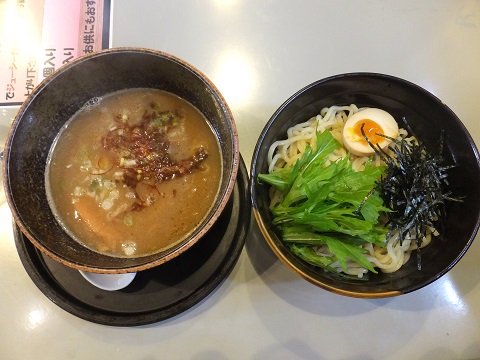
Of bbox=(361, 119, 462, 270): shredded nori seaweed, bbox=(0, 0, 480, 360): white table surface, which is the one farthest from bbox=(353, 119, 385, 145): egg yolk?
bbox=(0, 0, 480, 360): white table surface

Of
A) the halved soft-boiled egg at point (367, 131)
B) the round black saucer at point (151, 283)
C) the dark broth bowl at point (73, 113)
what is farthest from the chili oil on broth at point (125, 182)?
the halved soft-boiled egg at point (367, 131)

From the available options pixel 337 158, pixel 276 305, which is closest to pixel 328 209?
pixel 337 158

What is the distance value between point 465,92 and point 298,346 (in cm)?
139

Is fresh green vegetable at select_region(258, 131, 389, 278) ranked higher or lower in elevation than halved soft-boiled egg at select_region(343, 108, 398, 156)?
lower

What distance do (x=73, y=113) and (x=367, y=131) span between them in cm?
114

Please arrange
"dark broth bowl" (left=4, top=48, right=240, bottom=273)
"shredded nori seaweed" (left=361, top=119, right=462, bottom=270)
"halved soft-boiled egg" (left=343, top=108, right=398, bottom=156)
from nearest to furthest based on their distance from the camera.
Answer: "dark broth bowl" (left=4, top=48, right=240, bottom=273) < "shredded nori seaweed" (left=361, top=119, right=462, bottom=270) < "halved soft-boiled egg" (left=343, top=108, right=398, bottom=156)

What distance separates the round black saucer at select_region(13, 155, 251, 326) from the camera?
1492 millimetres

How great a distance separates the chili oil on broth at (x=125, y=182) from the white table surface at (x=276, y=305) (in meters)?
0.34

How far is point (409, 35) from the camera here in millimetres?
1953

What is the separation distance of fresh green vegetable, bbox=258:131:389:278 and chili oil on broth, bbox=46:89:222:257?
0.28 meters

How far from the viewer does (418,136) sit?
1.62 meters

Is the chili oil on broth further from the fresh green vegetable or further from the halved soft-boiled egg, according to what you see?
the halved soft-boiled egg

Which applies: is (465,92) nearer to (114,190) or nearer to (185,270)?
(185,270)

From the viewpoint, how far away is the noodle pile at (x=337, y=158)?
1.48m
